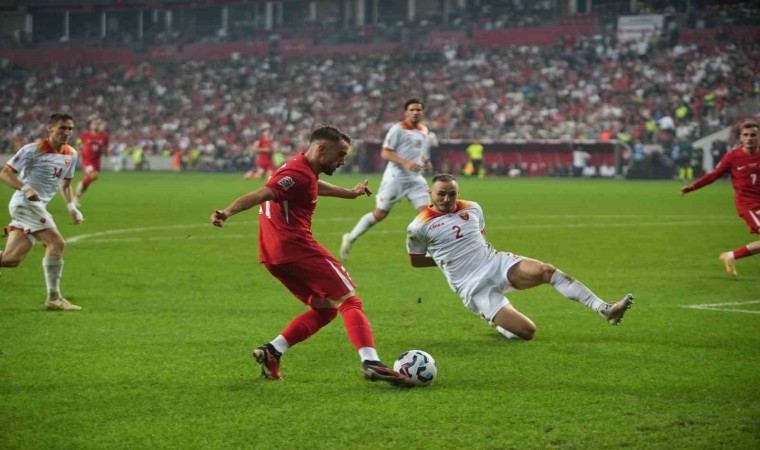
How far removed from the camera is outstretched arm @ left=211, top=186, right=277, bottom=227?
6508 millimetres

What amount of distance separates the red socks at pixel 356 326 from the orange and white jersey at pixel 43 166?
482 cm

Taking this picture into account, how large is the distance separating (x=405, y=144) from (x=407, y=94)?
3967 centimetres

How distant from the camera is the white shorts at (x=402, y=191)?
15922 millimetres

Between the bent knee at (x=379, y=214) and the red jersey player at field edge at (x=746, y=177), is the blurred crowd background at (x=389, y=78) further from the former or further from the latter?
the red jersey player at field edge at (x=746, y=177)

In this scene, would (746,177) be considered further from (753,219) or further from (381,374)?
(381,374)

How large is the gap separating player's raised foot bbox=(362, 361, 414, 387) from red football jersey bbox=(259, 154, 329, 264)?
3.00ft

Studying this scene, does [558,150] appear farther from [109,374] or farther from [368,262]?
[109,374]

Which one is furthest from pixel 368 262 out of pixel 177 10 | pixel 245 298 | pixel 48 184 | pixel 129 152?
pixel 177 10

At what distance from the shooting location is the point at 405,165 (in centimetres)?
1555

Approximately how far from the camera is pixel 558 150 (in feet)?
150

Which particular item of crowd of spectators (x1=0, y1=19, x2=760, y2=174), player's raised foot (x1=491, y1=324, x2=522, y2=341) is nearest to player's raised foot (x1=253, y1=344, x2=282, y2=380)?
player's raised foot (x1=491, y1=324, x2=522, y2=341)

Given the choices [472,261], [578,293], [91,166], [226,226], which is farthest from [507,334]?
[91,166]

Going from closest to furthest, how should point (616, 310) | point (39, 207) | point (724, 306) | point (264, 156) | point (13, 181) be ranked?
point (616, 310) < point (13, 181) < point (39, 207) < point (724, 306) < point (264, 156)

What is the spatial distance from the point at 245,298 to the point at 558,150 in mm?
35924
